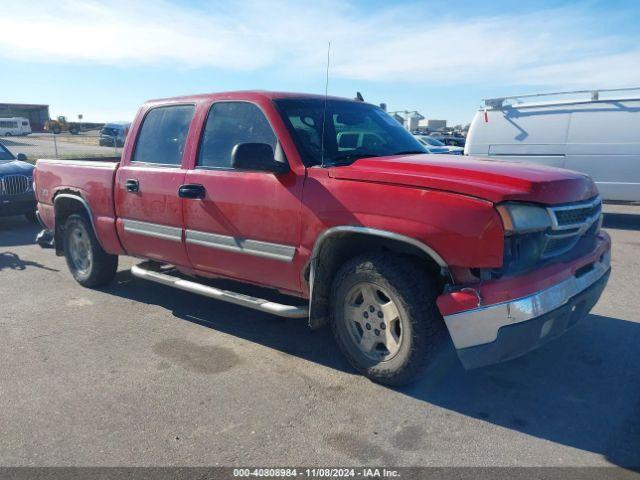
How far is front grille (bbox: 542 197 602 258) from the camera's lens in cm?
334

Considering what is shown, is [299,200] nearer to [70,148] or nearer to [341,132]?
[341,132]

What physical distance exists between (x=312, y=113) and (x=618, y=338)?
3.03 meters

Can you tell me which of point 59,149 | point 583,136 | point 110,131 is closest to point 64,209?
point 583,136

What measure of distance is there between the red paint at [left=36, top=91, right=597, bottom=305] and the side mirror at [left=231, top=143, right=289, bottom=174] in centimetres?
12

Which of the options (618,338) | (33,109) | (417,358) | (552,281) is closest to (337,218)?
(417,358)

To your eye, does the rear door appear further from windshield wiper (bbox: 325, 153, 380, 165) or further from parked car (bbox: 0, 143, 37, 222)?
parked car (bbox: 0, 143, 37, 222)

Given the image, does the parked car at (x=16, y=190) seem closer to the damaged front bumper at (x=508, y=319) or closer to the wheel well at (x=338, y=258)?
the wheel well at (x=338, y=258)

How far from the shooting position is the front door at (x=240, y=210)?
4.03m

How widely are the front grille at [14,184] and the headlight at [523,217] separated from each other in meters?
9.13

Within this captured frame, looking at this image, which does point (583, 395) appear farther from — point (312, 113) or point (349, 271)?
point (312, 113)

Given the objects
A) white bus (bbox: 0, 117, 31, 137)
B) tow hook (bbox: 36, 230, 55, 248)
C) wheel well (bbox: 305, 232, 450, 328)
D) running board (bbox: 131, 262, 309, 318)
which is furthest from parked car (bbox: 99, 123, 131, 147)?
wheel well (bbox: 305, 232, 450, 328)

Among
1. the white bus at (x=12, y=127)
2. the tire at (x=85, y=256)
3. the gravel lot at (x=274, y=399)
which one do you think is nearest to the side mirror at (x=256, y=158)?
the gravel lot at (x=274, y=399)

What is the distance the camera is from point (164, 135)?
509 cm

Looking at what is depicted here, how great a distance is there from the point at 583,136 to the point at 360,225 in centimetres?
825
